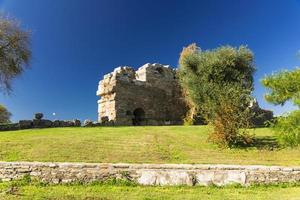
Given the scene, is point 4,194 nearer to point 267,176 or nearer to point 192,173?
point 192,173

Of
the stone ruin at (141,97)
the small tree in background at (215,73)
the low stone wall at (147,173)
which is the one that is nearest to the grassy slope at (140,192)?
the low stone wall at (147,173)

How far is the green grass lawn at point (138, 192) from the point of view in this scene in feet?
41.0

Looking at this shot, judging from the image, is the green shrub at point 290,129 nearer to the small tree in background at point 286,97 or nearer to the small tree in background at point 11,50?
the small tree in background at point 286,97

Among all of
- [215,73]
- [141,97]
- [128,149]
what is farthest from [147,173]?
[141,97]

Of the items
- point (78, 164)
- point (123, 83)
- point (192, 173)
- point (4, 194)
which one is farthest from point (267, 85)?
point (123, 83)

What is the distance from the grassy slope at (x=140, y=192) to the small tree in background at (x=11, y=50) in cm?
1857

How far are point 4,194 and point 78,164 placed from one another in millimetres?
2770

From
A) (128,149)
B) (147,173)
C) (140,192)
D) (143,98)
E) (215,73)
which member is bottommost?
(140,192)

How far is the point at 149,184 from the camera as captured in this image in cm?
1427

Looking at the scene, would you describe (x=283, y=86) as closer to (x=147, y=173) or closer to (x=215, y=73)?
(x=147, y=173)

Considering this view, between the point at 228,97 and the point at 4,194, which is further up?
the point at 228,97

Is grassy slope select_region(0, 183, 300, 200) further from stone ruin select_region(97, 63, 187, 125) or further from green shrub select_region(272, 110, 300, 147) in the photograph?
stone ruin select_region(97, 63, 187, 125)

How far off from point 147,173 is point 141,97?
2061 cm

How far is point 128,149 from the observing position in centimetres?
1822
